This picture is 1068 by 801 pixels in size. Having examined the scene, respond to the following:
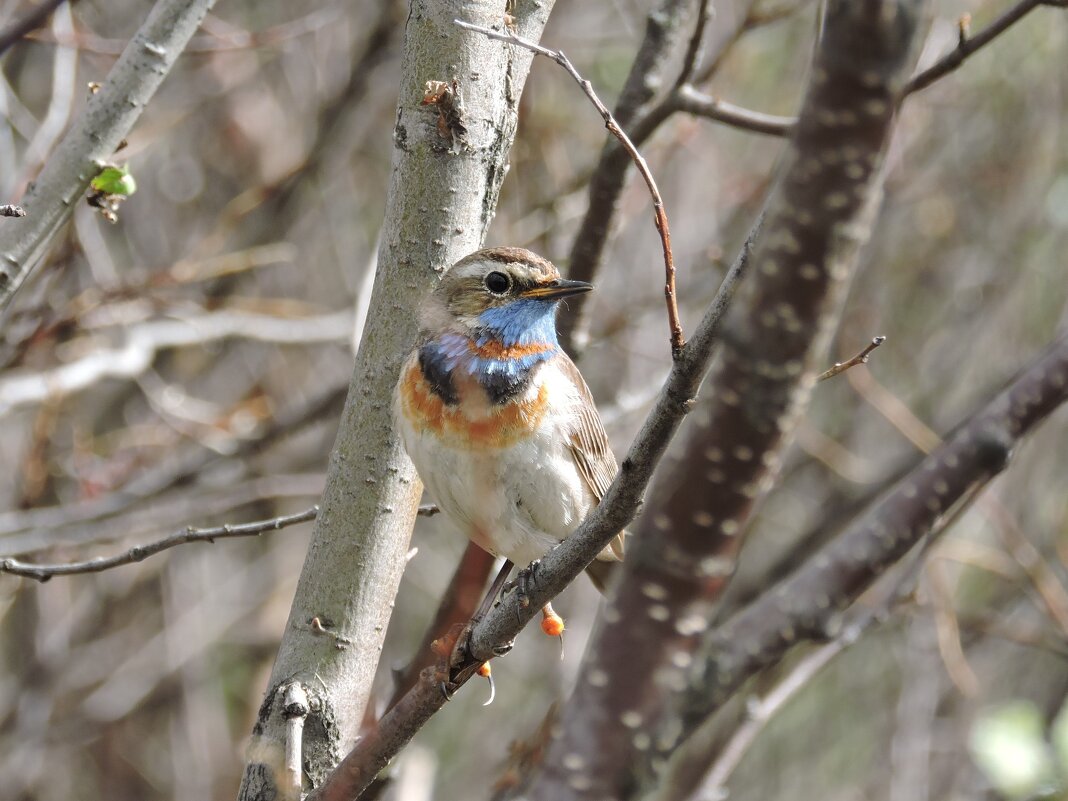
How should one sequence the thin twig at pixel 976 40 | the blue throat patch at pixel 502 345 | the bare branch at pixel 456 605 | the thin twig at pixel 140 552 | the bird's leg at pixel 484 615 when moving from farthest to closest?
the bare branch at pixel 456 605 < the blue throat patch at pixel 502 345 < the thin twig at pixel 976 40 < the thin twig at pixel 140 552 < the bird's leg at pixel 484 615

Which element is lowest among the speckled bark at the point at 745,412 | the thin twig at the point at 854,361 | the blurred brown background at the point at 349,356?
the speckled bark at the point at 745,412

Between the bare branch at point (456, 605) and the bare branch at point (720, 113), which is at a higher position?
the bare branch at point (720, 113)

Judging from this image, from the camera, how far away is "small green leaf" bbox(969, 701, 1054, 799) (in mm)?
3469

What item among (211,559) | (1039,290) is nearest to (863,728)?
(1039,290)

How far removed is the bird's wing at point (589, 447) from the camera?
373cm

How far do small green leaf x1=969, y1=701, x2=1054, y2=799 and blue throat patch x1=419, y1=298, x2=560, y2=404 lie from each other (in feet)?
5.93

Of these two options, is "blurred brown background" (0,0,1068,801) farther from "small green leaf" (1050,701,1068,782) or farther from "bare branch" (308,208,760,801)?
"bare branch" (308,208,760,801)

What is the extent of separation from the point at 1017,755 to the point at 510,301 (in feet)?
6.91

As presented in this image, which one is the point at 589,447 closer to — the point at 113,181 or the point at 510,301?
the point at 510,301

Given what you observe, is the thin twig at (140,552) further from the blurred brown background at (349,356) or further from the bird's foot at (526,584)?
the blurred brown background at (349,356)

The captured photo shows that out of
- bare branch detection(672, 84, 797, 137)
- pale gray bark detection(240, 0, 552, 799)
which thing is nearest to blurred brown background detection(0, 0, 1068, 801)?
bare branch detection(672, 84, 797, 137)

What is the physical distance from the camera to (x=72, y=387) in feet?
17.9

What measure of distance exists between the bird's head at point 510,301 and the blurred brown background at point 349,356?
7.71ft

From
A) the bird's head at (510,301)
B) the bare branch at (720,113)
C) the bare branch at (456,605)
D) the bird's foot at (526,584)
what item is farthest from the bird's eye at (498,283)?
the bird's foot at (526,584)
